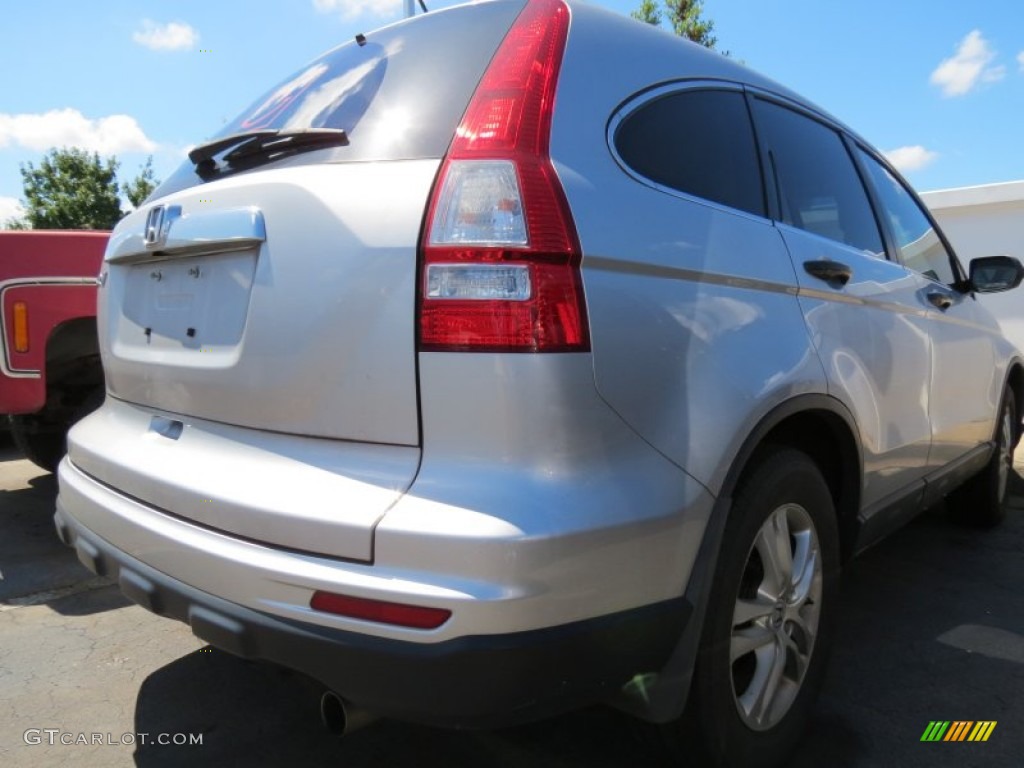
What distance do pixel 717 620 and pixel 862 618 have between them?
1.84 meters

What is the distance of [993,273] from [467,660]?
149 inches

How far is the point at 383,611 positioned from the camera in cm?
144

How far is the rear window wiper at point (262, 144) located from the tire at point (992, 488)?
3.97 m

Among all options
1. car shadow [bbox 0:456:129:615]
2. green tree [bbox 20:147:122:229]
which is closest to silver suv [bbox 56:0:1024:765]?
car shadow [bbox 0:456:129:615]

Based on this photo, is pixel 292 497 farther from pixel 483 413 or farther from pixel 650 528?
pixel 650 528

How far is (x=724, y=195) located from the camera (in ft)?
6.82

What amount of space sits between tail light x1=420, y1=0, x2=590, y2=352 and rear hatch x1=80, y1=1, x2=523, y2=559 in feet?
0.16

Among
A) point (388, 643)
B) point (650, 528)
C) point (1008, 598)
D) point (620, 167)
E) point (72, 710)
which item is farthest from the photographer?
point (1008, 598)

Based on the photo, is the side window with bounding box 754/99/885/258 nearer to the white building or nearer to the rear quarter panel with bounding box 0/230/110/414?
the rear quarter panel with bounding box 0/230/110/414

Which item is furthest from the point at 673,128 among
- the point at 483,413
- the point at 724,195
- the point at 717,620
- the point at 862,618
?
the point at 862,618

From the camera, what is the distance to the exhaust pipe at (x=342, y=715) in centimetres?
165

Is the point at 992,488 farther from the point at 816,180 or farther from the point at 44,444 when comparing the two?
Result: the point at 44,444

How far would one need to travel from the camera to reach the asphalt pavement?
7.36 ft

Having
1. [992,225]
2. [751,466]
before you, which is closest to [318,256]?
[751,466]
